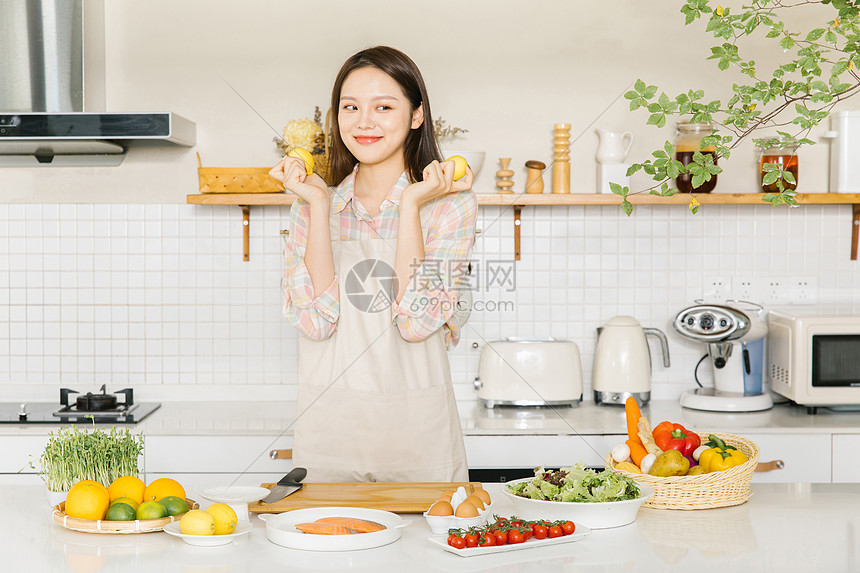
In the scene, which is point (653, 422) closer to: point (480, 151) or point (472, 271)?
point (472, 271)

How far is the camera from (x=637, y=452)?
1488 millimetres

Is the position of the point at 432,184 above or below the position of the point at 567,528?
above

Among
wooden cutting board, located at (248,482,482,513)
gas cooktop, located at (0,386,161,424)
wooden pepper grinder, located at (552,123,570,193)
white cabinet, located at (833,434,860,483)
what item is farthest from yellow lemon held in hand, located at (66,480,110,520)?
white cabinet, located at (833,434,860,483)

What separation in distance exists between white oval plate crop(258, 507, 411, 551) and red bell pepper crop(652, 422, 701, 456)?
515mm

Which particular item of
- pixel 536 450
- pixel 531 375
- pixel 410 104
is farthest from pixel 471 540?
pixel 531 375

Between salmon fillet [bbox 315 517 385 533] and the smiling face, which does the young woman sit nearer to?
the smiling face

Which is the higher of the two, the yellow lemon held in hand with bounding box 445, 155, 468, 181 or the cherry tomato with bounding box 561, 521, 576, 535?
the yellow lemon held in hand with bounding box 445, 155, 468, 181

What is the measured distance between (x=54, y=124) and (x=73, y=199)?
19.9 inches

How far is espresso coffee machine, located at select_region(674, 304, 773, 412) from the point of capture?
8.84 ft

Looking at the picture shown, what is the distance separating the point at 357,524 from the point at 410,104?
2.85ft

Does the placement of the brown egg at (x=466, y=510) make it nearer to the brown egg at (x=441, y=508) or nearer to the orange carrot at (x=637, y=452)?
the brown egg at (x=441, y=508)

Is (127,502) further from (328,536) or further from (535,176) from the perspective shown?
(535,176)

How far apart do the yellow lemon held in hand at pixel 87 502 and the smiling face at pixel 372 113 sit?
806mm

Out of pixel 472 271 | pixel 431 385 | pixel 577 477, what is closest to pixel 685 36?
pixel 472 271
